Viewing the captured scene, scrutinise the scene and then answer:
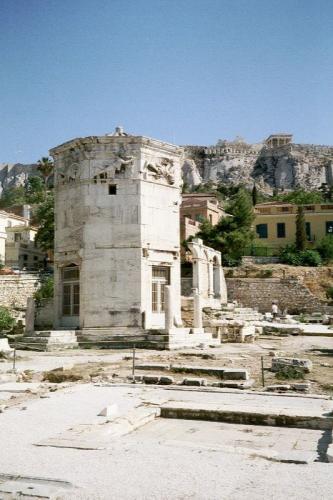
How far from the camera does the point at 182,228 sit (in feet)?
A: 168

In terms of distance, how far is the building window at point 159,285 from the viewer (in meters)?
21.9

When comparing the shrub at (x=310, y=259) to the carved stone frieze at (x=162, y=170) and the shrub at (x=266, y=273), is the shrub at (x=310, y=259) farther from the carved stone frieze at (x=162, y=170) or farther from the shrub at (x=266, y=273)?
the carved stone frieze at (x=162, y=170)

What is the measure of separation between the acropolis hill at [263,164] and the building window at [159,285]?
116 meters

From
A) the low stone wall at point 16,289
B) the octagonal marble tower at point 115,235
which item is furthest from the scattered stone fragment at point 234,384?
the low stone wall at point 16,289

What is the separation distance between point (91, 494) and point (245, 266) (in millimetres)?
43053

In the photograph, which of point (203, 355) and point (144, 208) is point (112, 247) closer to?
point (144, 208)

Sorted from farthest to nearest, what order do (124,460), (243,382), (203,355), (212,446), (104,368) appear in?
1. (203,355)
2. (104,368)
3. (243,382)
4. (212,446)
5. (124,460)

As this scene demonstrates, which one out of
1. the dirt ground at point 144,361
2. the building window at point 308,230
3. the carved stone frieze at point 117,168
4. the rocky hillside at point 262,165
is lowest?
the dirt ground at point 144,361

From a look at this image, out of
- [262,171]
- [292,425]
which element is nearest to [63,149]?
[292,425]

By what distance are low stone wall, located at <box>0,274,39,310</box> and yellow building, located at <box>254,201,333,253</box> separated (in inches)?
963

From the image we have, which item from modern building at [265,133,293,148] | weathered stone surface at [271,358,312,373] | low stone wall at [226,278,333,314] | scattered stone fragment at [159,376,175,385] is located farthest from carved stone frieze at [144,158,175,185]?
modern building at [265,133,293,148]

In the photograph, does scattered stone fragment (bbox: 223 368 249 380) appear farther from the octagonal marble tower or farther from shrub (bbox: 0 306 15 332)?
shrub (bbox: 0 306 15 332)

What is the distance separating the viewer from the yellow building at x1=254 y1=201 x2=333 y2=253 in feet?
180

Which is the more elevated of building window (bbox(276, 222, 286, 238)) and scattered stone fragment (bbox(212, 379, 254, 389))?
building window (bbox(276, 222, 286, 238))
